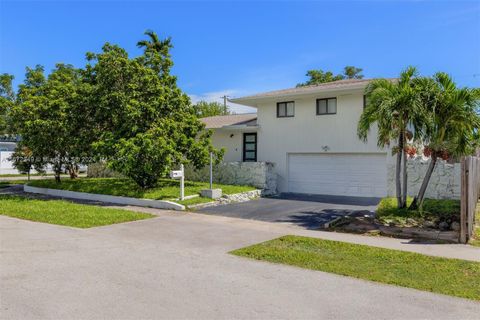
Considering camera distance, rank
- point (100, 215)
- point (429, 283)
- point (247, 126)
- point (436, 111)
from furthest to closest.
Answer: point (247, 126) → point (100, 215) → point (436, 111) → point (429, 283)

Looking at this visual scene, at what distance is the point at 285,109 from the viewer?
19000 mm

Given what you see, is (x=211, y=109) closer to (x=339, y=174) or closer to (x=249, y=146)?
(x=249, y=146)

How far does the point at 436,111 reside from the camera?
1031 cm

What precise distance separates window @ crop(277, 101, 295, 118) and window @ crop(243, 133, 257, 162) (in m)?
1.97

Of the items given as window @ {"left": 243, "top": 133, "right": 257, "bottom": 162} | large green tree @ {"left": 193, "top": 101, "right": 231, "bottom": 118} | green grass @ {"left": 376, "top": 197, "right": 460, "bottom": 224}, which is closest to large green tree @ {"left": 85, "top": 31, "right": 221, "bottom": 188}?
window @ {"left": 243, "top": 133, "right": 257, "bottom": 162}

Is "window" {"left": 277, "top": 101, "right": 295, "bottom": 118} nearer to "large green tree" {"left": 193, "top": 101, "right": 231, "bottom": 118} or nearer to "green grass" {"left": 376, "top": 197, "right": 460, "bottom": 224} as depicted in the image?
"green grass" {"left": 376, "top": 197, "right": 460, "bottom": 224}

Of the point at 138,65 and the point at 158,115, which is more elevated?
the point at 138,65

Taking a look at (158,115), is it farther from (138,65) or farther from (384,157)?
(384,157)

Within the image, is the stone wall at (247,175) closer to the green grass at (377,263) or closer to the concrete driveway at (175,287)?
the green grass at (377,263)

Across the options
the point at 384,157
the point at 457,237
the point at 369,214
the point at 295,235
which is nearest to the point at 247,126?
the point at 384,157

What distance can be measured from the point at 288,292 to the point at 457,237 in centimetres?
517

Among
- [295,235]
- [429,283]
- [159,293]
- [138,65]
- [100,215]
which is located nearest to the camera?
[159,293]

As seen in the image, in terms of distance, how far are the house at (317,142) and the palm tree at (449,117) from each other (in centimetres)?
553

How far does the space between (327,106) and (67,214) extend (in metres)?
11.9
